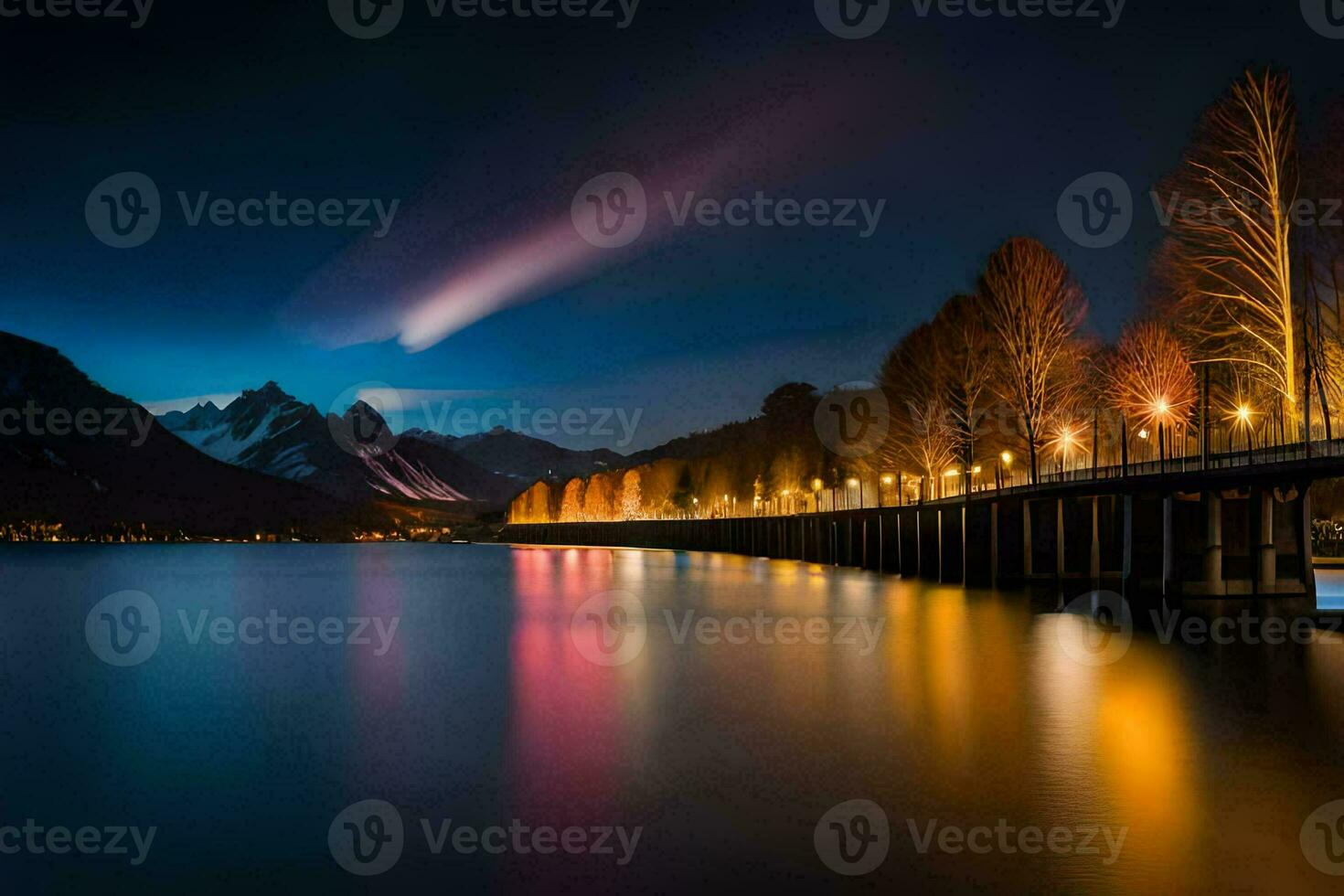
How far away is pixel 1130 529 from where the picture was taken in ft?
146

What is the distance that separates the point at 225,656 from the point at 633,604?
25.0m

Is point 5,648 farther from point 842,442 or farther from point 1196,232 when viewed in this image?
point 842,442

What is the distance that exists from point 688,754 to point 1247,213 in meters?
32.8

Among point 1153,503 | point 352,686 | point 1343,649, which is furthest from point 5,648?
point 1153,503

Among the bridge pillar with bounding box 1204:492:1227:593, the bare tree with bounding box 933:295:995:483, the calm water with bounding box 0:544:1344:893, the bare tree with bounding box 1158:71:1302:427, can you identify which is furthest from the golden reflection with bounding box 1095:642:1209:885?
the bare tree with bounding box 933:295:995:483

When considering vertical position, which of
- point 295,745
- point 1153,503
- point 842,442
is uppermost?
point 842,442

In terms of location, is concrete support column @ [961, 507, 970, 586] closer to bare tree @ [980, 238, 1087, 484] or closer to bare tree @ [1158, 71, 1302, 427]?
bare tree @ [980, 238, 1087, 484]

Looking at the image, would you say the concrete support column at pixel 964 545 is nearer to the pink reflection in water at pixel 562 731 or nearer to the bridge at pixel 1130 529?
the bridge at pixel 1130 529

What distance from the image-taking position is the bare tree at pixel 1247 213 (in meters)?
42.2

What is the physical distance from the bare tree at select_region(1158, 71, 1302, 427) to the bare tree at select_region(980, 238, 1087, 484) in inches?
829

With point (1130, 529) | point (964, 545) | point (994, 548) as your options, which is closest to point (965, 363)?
point (964, 545)

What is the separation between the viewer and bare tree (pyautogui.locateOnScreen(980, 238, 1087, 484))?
217ft

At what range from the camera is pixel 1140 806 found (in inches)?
645

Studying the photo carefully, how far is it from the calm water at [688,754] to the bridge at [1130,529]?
5.31 m
